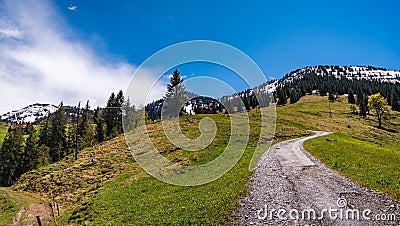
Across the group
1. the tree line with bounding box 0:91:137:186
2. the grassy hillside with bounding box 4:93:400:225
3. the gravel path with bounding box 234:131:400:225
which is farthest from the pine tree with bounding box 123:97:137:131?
the gravel path with bounding box 234:131:400:225

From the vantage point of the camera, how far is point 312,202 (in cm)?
1562

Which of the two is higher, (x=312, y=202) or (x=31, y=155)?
(x=312, y=202)

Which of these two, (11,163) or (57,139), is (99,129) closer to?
(57,139)

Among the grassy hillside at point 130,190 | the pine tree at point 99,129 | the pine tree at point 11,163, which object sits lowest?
the pine tree at point 11,163

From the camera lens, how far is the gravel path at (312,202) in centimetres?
1325

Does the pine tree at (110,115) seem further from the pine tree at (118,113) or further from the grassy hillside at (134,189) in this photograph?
the grassy hillside at (134,189)

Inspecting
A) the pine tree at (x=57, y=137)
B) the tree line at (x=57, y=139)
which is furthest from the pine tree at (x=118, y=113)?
the pine tree at (x=57, y=137)

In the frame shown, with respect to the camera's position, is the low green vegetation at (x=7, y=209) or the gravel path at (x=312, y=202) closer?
the gravel path at (x=312, y=202)

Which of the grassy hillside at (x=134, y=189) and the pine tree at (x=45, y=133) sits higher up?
the pine tree at (x=45, y=133)

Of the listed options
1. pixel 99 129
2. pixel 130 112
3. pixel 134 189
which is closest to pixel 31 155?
pixel 99 129

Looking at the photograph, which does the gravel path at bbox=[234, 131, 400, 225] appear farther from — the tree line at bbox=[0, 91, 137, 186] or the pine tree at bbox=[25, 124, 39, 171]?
the pine tree at bbox=[25, 124, 39, 171]

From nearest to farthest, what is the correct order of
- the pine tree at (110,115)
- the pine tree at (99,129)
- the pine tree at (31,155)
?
the pine tree at (31,155) < the pine tree at (110,115) < the pine tree at (99,129)

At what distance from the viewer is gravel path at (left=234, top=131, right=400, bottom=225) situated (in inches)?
522

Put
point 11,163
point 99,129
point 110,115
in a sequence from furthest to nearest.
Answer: point 99,129 < point 110,115 < point 11,163
